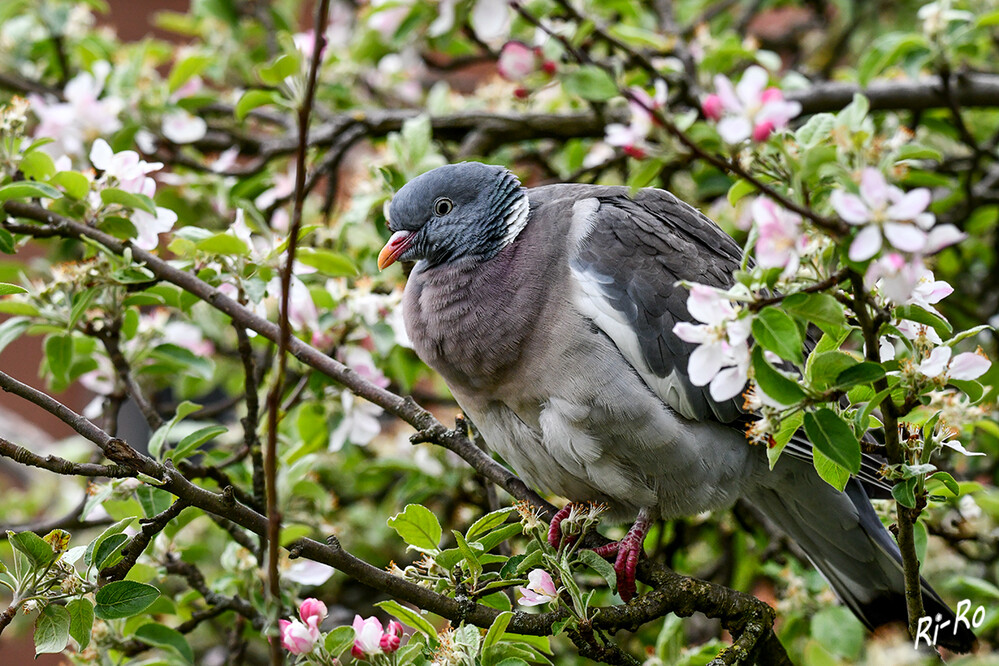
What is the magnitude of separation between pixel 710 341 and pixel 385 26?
7.28 feet

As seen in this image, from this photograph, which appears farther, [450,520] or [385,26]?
[385,26]

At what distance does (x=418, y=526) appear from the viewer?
1.58 metres

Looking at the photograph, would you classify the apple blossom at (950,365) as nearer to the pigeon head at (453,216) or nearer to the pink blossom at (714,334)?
the pink blossom at (714,334)

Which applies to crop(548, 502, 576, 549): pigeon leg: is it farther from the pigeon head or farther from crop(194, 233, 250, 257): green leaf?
crop(194, 233, 250, 257): green leaf

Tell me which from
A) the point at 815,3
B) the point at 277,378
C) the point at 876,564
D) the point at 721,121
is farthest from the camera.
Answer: the point at 815,3

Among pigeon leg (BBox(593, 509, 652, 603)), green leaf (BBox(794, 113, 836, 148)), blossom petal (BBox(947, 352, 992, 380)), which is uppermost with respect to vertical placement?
green leaf (BBox(794, 113, 836, 148))

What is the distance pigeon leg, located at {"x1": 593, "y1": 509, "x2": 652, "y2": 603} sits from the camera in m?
1.89

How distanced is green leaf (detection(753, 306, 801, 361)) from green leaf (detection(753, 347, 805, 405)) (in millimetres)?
33

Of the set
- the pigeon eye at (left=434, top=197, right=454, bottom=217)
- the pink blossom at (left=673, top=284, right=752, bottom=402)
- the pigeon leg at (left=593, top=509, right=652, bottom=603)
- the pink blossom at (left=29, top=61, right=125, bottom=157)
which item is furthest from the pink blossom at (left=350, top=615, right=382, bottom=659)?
the pink blossom at (left=29, top=61, right=125, bottom=157)

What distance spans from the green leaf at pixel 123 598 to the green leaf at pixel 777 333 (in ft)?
3.28

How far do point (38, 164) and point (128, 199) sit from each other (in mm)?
216

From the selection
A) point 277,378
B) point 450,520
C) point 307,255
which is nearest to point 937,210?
point 450,520

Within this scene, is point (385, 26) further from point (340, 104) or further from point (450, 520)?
point (450, 520)

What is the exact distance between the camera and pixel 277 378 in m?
1.04
